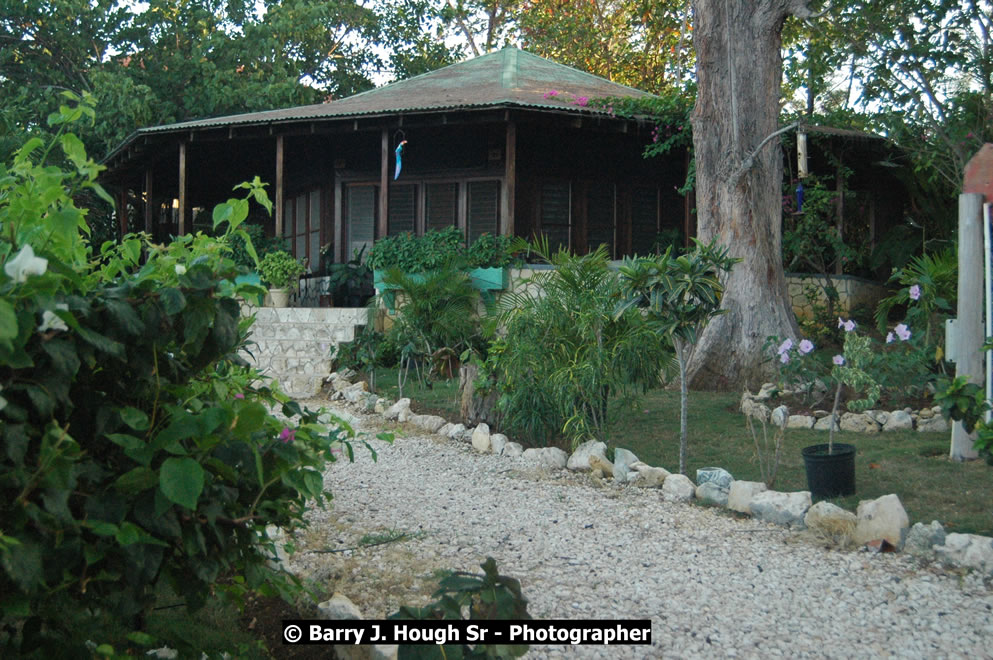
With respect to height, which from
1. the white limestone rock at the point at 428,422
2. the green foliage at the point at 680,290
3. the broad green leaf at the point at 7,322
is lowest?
the white limestone rock at the point at 428,422

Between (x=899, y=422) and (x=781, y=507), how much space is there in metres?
3.11

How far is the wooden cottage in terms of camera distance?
516 inches

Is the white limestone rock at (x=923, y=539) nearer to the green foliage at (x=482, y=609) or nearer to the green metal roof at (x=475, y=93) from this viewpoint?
the green foliage at (x=482, y=609)

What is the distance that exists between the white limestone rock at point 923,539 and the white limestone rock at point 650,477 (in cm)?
158

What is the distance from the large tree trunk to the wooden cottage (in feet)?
10.8

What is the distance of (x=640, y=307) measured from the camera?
5.57 m

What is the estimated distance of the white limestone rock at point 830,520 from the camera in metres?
4.14

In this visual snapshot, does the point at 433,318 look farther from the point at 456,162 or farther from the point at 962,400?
the point at 962,400

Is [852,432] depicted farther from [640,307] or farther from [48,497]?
[48,497]

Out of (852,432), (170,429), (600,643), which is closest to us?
(170,429)

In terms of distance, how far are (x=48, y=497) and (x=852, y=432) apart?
6660 millimetres

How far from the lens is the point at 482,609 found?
1803 millimetres

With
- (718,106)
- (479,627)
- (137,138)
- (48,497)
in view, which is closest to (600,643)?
(479,627)

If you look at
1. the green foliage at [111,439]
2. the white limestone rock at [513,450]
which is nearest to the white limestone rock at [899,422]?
the white limestone rock at [513,450]
